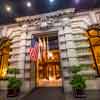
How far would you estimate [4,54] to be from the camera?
9.68 meters

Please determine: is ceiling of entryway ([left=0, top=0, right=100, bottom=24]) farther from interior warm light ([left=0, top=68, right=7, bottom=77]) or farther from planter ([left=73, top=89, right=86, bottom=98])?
planter ([left=73, top=89, right=86, bottom=98])

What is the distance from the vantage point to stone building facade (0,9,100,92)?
7793 millimetres

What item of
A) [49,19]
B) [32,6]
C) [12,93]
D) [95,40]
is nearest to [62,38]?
[49,19]

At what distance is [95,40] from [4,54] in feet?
23.1

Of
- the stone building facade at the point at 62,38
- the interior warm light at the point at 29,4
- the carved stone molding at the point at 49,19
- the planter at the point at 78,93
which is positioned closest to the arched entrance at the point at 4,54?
the stone building facade at the point at 62,38

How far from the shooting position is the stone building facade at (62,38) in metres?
7.79

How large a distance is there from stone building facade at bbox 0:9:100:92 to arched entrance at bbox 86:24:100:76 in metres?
0.25

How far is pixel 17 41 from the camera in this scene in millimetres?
9438

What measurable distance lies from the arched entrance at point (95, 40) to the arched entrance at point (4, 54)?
20.8 feet

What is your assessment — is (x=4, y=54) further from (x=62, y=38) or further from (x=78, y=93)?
(x=78, y=93)

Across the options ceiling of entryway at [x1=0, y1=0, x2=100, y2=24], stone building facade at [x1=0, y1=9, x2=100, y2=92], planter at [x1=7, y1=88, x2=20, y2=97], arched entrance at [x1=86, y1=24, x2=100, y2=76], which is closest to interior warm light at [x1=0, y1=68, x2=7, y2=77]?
stone building facade at [x1=0, y1=9, x2=100, y2=92]

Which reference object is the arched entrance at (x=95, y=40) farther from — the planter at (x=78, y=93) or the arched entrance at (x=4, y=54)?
the arched entrance at (x=4, y=54)

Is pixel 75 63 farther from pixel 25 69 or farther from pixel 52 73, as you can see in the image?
pixel 52 73

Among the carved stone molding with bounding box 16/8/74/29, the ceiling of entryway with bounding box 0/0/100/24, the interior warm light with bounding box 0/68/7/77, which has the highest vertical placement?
the ceiling of entryway with bounding box 0/0/100/24
